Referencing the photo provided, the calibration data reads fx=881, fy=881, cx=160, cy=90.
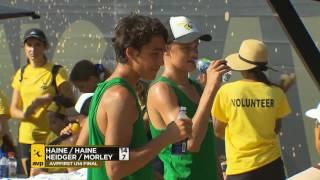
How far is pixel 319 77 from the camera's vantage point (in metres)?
2.56

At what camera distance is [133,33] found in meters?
3.71

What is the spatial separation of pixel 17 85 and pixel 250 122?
3084mm

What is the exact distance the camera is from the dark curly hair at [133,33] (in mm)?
3709

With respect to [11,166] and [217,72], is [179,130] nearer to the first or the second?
[217,72]

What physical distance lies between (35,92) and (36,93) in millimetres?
16

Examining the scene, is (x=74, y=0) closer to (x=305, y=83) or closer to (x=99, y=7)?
(x=99, y=7)

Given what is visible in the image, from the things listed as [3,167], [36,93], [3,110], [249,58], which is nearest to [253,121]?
[249,58]

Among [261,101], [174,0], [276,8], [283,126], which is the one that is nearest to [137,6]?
[174,0]

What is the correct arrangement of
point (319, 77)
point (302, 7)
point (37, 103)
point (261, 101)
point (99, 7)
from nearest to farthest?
point (319, 77) → point (261, 101) → point (302, 7) → point (37, 103) → point (99, 7)

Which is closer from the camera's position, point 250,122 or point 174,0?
point 250,122

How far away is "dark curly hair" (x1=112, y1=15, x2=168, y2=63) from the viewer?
3709 millimetres

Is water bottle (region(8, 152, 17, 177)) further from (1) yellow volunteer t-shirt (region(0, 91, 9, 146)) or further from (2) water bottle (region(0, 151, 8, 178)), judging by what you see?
(1) yellow volunteer t-shirt (region(0, 91, 9, 146))

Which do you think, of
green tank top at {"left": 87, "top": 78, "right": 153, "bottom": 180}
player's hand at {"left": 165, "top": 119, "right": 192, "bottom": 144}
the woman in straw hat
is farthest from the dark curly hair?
the woman in straw hat

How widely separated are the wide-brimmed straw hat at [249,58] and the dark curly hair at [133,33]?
253cm
